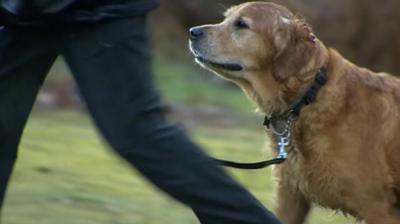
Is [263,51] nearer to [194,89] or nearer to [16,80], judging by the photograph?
[16,80]

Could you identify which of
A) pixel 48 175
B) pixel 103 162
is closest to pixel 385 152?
pixel 48 175

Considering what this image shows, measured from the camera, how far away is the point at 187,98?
62.8 feet

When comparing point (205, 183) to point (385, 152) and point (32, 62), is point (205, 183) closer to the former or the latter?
point (32, 62)

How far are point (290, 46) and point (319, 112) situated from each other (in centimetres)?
42

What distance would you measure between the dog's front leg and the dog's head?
426 mm

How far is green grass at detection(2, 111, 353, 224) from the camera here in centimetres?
738

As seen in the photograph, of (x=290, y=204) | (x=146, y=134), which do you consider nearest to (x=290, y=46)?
(x=290, y=204)

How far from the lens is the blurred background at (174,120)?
7.68 metres

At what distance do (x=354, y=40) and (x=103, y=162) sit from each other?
Result: 1168 centimetres

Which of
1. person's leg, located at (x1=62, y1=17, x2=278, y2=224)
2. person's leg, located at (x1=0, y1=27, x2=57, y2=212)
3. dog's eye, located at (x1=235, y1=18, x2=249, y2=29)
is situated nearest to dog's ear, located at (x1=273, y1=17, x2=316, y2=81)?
dog's eye, located at (x1=235, y1=18, x2=249, y2=29)

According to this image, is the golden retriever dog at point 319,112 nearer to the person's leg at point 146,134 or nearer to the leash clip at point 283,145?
the leash clip at point 283,145

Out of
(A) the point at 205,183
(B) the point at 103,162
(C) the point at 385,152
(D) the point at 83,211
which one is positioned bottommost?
(B) the point at 103,162

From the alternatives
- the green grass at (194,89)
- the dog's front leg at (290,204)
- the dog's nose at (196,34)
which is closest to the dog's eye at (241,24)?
the dog's nose at (196,34)

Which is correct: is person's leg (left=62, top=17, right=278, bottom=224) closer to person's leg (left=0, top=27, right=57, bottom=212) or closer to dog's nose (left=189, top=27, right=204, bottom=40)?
person's leg (left=0, top=27, right=57, bottom=212)
